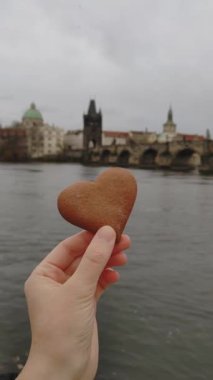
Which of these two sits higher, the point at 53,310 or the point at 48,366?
the point at 53,310

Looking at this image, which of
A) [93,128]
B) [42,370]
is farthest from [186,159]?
[42,370]

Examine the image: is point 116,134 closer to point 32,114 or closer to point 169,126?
point 169,126

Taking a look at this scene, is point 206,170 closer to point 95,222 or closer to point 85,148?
point 85,148

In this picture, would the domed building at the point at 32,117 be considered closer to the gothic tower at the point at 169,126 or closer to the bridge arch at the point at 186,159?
the gothic tower at the point at 169,126

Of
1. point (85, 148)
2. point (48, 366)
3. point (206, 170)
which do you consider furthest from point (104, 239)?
point (85, 148)

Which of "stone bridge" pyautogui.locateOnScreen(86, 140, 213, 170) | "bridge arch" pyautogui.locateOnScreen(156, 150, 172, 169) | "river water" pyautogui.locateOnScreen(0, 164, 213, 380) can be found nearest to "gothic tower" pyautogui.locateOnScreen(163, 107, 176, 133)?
"stone bridge" pyautogui.locateOnScreen(86, 140, 213, 170)
